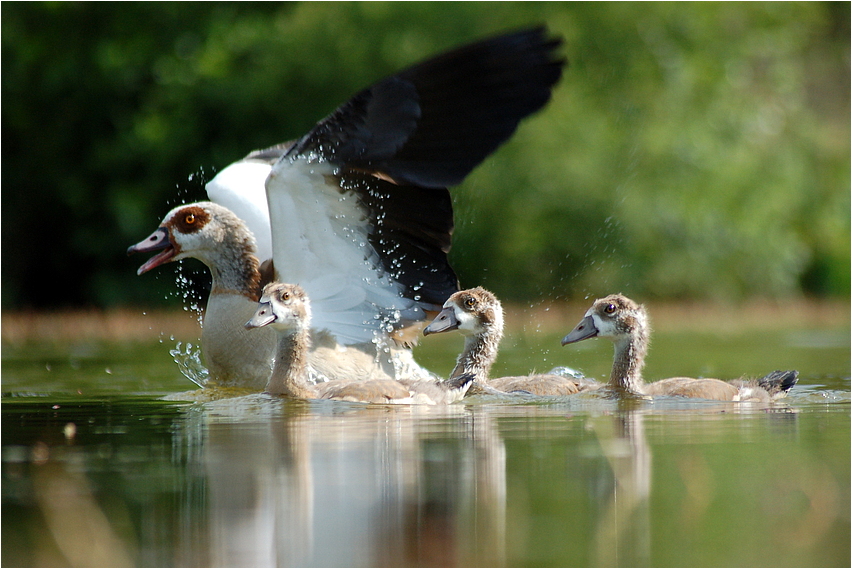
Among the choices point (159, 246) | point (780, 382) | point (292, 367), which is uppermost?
point (159, 246)

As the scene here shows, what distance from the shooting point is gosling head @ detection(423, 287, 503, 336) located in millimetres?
6738

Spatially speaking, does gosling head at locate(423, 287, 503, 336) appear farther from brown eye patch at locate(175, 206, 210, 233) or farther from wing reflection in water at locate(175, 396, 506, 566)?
brown eye patch at locate(175, 206, 210, 233)

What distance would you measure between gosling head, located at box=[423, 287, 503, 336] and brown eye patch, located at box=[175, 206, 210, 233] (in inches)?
64.4

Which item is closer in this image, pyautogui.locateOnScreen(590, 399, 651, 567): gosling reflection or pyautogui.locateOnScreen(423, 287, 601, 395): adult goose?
pyautogui.locateOnScreen(590, 399, 651, 567): gosling reflection

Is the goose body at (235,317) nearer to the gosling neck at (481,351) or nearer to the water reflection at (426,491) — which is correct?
the gosling neck at (481,351)

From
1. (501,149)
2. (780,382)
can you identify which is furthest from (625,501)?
(501,149)

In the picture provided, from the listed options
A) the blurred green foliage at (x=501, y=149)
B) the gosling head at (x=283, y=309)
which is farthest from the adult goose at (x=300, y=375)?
the blurred green foliage at (x=501, y=149)

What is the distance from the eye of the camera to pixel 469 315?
6.86 meters

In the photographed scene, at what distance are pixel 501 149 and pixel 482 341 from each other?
31.1ft

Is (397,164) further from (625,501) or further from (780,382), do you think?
(625,501)

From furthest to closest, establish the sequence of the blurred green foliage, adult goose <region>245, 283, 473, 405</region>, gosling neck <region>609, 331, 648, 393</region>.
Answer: the blurred green foliage < gosling neck <region>609, 331, 648, 393</region> < adult goose <region>245, 283, 473, 405</region>

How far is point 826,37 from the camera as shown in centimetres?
2733

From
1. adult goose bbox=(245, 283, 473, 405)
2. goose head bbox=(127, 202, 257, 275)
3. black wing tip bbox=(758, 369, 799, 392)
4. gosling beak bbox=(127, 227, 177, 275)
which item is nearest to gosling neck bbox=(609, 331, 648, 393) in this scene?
black wing tip bbox=(758, 369, 799, 392)

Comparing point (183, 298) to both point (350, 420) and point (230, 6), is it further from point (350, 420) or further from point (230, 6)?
point (350, 420)
